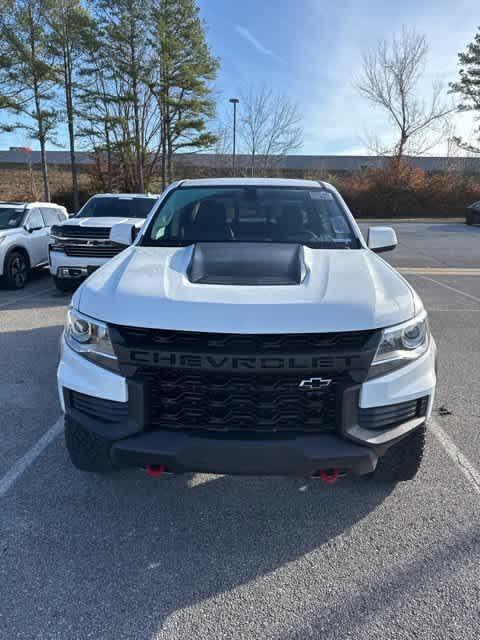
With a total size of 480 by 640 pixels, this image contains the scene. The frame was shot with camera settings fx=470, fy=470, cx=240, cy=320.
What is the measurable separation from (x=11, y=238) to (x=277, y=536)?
8054mm

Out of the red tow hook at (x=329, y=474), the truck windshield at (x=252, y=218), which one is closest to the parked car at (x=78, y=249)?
the truck windshield at (x=252, y=218)

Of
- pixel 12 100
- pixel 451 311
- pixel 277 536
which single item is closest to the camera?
pixel 277 536

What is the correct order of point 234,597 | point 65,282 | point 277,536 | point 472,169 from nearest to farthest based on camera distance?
point 234,597
point 277,536
point 65,282
point 472,169

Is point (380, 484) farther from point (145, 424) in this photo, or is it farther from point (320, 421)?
point (145, 424)

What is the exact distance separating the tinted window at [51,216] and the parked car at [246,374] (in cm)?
834

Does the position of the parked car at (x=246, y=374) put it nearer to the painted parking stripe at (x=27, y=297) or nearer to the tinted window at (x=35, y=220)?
the painted parking stripe at (x=27, y=297)

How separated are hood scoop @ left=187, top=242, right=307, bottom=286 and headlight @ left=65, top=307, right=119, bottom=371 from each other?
0.56 metres

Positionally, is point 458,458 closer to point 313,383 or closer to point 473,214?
point 313,383

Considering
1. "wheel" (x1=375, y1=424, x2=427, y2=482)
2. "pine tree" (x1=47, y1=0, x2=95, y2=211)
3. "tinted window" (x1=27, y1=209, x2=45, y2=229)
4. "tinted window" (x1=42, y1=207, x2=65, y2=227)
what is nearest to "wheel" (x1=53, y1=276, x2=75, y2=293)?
"tinted window" (x1=27, y1=209, x2=45, y2=229)

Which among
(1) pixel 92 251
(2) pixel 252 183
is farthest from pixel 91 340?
(1) pixel 92 251

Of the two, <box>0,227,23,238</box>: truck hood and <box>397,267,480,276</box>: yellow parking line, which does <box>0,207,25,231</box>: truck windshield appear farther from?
<box>397,267,480,276</box>: yellow parking line

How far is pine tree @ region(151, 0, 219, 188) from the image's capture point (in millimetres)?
25875

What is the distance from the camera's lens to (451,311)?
7551mm

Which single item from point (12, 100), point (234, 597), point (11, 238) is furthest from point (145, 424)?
point (12, 100)
